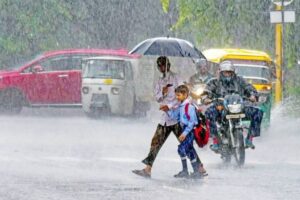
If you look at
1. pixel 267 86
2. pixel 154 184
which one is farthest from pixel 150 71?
pixel 154 184

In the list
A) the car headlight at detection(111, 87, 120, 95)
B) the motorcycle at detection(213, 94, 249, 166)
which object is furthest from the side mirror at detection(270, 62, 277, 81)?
the motorcycle at detection(213, 94, 249, 166)

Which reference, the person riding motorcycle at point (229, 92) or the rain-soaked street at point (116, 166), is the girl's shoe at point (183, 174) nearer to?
the rain-soaked street at point (116, 166)

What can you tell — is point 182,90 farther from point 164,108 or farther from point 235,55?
point 235,55

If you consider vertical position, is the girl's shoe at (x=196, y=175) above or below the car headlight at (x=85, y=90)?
above

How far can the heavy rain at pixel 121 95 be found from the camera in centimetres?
1582

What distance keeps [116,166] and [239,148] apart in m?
1.71

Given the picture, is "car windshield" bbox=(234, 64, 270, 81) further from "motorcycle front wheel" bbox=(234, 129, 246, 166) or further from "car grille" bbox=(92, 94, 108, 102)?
"motorcycle front wheel" bbox=(234, 129, 246, 166)

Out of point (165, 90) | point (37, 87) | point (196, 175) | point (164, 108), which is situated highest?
point (165, 90)

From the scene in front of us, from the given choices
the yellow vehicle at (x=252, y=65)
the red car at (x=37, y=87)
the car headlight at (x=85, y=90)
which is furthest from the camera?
the red car at (x=37, y=87)

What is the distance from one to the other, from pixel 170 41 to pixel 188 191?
7.40 meters

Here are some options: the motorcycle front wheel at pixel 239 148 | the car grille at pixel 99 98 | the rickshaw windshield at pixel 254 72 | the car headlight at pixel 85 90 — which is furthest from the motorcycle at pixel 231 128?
the car headlight at pixel 85 90

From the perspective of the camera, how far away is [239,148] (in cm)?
1861

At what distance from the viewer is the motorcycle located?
61.1 ft

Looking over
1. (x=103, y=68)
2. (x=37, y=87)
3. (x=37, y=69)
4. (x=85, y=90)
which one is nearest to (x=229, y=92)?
(x=85, y=90)
